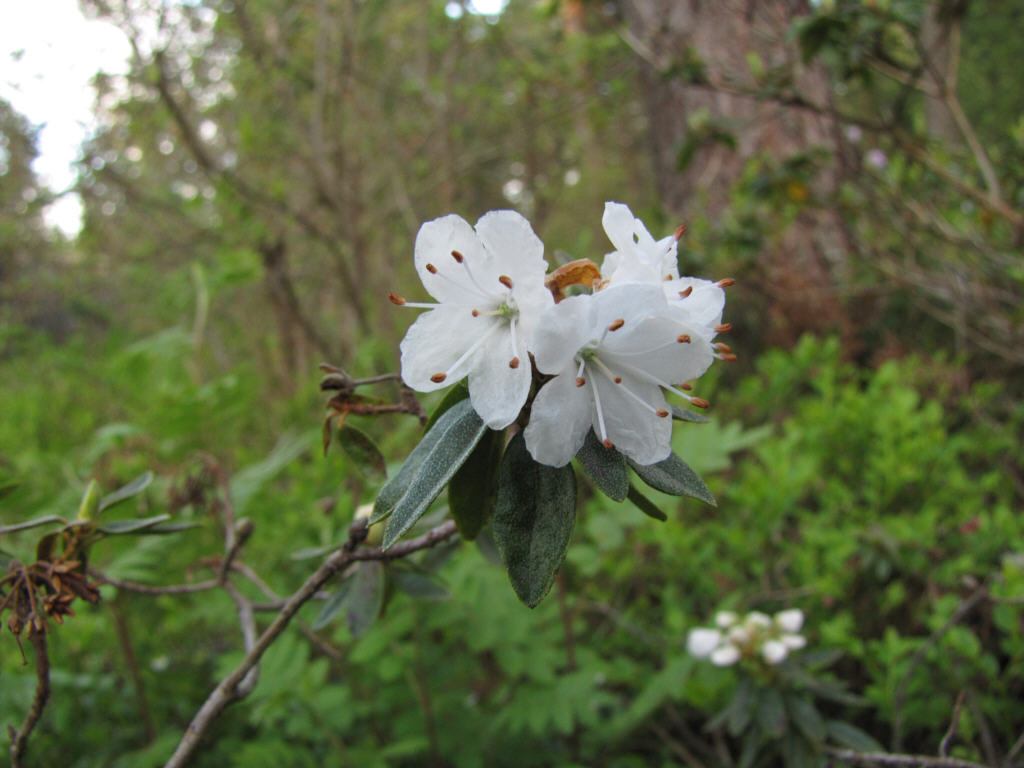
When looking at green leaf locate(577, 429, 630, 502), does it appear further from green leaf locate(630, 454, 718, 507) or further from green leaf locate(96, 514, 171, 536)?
green leaf locate(96, 514, 171, 536)

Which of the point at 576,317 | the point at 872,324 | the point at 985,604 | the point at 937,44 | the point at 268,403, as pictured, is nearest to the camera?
the point at 576,317

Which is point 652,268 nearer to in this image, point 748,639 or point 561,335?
point 561,335

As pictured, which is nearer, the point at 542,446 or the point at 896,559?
the point at 542,446

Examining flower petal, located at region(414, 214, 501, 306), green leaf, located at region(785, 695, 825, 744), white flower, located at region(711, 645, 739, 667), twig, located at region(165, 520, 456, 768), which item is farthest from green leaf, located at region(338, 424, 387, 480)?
green leaf, located at region(785, 695, 825, 744)

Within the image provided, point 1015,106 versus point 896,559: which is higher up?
point 1015,106

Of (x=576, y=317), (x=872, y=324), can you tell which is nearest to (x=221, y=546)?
(x=576, y=317)

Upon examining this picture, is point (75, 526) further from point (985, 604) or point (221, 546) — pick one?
point (985, 604)

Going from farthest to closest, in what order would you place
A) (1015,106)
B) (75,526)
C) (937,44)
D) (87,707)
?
(1015,106), (937,44), (87,707), (75,526)
